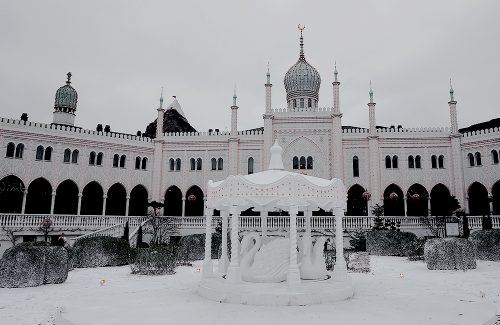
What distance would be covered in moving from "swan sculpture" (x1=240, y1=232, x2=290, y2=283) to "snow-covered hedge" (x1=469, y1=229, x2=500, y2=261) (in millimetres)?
13096

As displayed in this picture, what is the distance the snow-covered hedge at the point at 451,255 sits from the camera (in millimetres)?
14828

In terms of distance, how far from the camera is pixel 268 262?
977 cm

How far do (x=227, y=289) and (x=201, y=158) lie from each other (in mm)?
22964

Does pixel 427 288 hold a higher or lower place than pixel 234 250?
lower

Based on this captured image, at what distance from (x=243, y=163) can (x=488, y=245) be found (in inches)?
722

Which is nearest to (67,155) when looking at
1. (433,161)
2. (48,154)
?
(48,154)

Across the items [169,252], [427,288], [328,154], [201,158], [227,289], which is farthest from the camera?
[201,158]

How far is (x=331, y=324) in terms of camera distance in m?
6.74

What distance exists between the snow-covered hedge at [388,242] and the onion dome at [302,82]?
1626 centimetres

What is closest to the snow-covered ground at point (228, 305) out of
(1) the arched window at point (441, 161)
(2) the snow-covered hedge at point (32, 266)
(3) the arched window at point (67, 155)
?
(2) the snow-covered hedge at point (32, 266)

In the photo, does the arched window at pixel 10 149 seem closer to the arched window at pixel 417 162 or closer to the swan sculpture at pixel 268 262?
the swan sculpture at pixel 268 262

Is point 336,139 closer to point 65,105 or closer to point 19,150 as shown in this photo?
point 19,150

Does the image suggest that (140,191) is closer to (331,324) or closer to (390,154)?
(390,154)

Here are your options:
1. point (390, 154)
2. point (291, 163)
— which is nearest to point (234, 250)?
point (291, 163)
